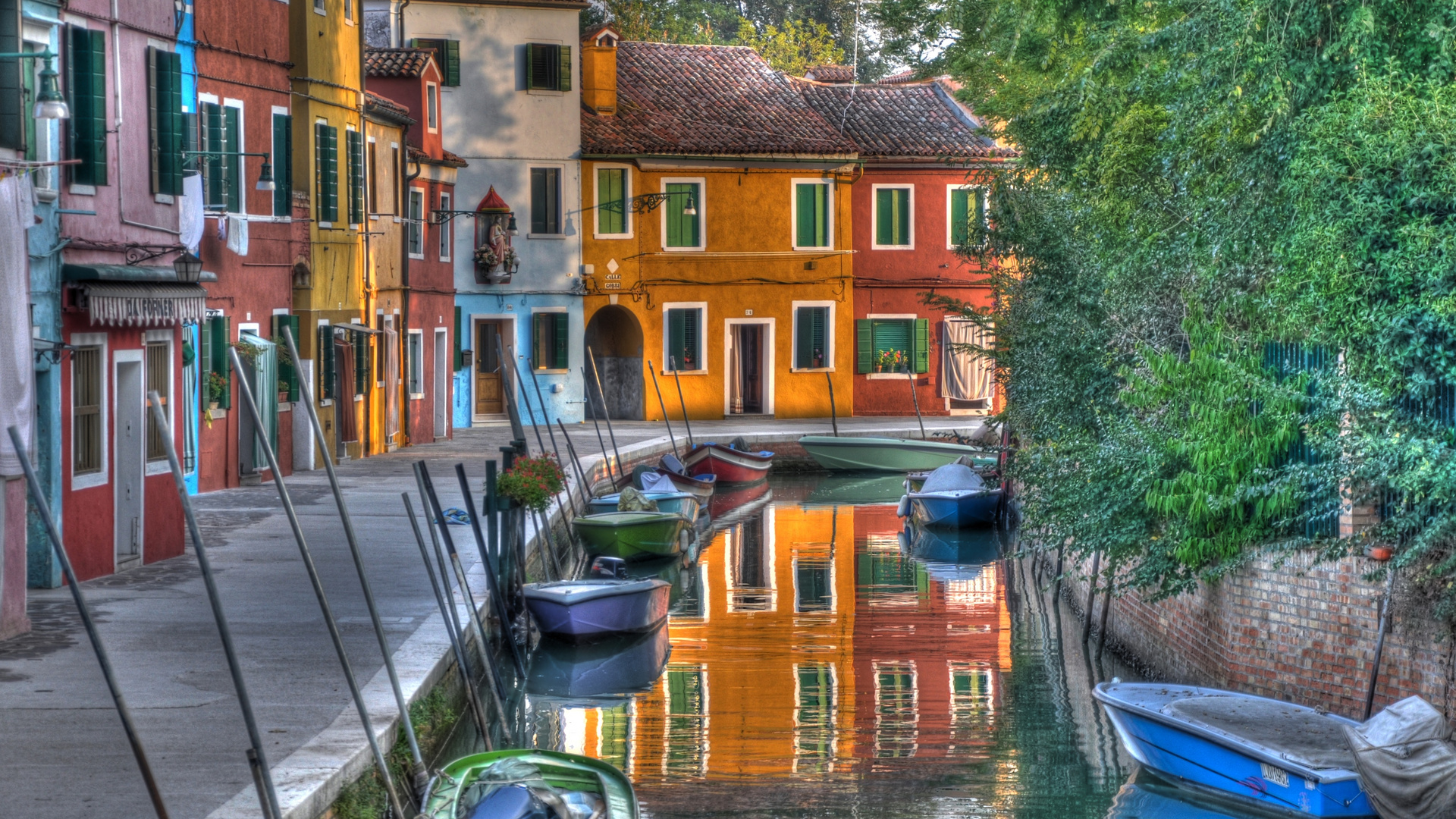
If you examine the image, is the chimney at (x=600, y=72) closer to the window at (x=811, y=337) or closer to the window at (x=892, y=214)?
the window at (x=811, y=337)

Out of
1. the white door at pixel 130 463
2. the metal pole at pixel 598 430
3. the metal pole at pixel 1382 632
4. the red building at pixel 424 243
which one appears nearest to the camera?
the metal pole at pixel 1382 632

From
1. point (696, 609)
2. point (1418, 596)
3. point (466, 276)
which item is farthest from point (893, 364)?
point (1418, 596)

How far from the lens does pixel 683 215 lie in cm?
3725

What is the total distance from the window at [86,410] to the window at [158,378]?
1.14 m

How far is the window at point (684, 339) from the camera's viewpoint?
37.5 m

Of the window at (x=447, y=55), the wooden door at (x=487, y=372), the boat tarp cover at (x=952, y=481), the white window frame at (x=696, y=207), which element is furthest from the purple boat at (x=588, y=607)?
the window at (x=447, y=55)

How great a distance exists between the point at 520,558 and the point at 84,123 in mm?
5538

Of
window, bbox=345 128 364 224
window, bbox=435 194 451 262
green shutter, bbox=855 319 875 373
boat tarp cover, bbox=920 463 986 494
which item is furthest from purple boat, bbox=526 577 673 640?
green shutter, bbox=855 319 875 373

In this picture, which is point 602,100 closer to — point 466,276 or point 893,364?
point 466,276

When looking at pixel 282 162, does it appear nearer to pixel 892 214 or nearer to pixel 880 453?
A: pixel 880 453

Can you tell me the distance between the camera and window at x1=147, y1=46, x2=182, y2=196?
15.7 metres

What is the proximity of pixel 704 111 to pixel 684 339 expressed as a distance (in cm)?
522

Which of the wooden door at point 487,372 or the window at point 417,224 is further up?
the window at point 417,224

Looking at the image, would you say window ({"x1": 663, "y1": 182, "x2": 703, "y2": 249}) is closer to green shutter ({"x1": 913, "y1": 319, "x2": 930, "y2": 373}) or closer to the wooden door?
Answer: the wooden door
